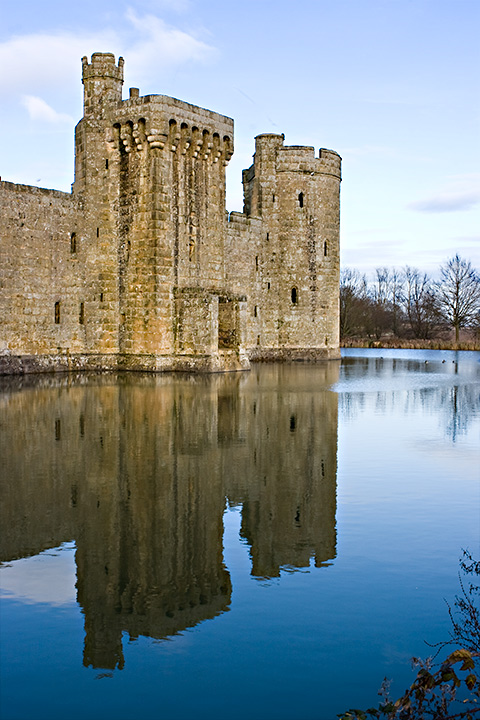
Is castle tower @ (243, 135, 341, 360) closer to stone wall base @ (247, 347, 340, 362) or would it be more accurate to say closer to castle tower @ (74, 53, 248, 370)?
stone wall base @ (247, 347, 340, 362)

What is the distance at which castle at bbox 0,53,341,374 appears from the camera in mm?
21328

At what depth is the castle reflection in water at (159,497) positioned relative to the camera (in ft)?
14.2

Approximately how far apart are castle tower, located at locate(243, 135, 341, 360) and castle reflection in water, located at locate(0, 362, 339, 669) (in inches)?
776

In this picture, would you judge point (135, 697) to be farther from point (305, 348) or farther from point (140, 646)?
point (305, 348)

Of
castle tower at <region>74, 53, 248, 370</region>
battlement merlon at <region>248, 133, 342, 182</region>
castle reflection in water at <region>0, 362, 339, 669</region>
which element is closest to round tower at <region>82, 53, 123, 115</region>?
castle tower at <region>74, 53, 248, 370</region>

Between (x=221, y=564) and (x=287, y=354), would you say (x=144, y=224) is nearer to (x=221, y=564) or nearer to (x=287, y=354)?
(x=287, y=354)

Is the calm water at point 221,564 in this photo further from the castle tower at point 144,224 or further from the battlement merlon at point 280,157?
the battlement merlon at point 280,157

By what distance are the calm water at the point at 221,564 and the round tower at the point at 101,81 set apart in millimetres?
15293

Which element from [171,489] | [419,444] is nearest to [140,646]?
[171,489]

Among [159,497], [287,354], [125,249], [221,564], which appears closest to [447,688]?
[221,564]

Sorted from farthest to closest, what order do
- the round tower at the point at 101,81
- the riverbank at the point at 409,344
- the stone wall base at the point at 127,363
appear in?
the riverbank at the point at 409,344
the round tower at the point at 101,81
the stone wall base at the point at 127,363

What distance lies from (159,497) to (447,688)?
4.12 m

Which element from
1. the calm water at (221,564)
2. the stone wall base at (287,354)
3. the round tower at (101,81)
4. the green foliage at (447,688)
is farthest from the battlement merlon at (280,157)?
the green foliage at (447,688)

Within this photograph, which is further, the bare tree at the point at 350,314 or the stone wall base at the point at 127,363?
the bare tree at the point at 350,314
